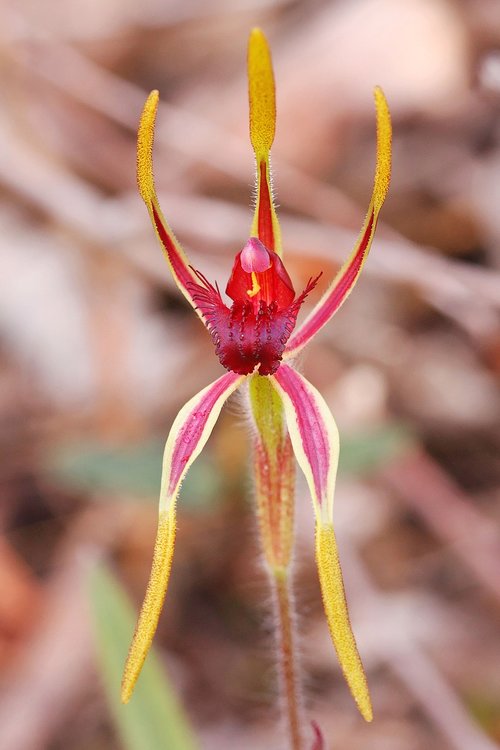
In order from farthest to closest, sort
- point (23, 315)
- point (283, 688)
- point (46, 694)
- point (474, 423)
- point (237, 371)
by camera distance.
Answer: point (23, 315) < point (474, 423) < point (46, 694) < point (283, 688) < point (237, 371)

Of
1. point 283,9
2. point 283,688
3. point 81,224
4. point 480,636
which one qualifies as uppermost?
point 283,9

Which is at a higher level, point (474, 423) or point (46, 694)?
point (474, 423)

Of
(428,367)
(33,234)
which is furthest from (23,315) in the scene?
(428,367)

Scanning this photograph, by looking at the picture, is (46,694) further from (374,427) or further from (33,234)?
(33,234)

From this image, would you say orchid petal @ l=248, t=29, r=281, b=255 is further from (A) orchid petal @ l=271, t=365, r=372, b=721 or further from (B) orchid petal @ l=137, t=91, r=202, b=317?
(A) orchid petal @ l=271, t=365, r=372, b=721

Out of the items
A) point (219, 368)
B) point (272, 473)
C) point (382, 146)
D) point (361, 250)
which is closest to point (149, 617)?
point (272, 473)

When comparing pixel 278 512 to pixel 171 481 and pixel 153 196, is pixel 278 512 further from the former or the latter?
pixel 153 196

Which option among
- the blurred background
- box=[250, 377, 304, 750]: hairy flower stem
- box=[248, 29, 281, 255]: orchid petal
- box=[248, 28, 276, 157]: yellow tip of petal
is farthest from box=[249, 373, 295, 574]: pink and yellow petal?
the blurred background

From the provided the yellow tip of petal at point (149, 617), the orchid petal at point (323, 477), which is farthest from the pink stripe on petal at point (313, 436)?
the yellow tip of petal at point (149, 617)
